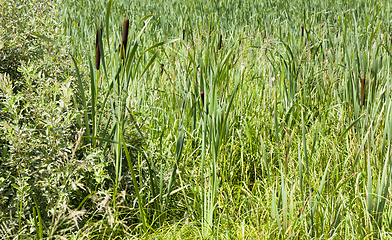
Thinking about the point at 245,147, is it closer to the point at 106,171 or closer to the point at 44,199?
the point at 106,171

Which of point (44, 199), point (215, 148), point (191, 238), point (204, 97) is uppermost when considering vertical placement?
point (204, 97)

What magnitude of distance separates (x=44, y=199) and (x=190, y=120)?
93 centimetres

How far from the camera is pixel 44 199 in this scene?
1256mm

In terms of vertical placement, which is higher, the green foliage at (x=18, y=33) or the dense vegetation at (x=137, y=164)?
the green foliage at (x=18, y=33)

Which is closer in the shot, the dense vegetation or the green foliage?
the dense vegetation

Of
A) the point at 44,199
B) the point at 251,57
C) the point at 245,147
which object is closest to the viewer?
the point at 44,199

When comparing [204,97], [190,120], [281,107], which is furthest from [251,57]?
[204,97]

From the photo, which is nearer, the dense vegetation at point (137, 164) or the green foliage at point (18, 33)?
the dense vegetation at point (137, 164)

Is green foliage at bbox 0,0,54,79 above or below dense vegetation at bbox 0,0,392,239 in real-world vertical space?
above

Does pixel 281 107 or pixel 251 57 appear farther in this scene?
pixel 251 57

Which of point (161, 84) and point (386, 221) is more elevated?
point (161, 84)

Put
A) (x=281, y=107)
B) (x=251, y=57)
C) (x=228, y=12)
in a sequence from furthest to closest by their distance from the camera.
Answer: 1. (x=228, y=12)
2. (x=251, y=57)
3. (x=281, y=107)

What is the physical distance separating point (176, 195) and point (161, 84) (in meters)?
0.83

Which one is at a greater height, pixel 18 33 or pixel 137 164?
pixel 18 33
